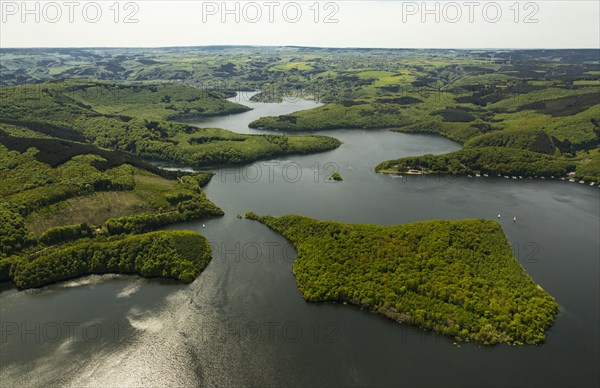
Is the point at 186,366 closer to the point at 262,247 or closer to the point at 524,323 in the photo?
the point at 262,247

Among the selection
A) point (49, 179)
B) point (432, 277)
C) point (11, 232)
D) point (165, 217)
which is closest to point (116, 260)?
point (165, 217)

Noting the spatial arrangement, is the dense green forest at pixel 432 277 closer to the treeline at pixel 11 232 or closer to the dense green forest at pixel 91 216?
the dense green forest at pixel 91 216

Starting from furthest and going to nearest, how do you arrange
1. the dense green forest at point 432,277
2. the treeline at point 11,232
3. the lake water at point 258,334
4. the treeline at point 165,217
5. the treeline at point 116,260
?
1. the treeline at point 165,217
2. the treeline at point 11,232
3. the treeline at point 116,260
4. the dense green forest at point 432,277
5. the lake water at point 258,334

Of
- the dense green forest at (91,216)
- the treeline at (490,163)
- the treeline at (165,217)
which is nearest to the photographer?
the dense green forest at (91,216)

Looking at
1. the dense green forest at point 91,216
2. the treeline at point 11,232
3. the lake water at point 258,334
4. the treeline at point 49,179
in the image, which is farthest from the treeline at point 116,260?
the treeline at point 49,179

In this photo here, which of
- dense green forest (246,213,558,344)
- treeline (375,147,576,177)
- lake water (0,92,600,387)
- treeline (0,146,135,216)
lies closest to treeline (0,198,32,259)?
treeline (0,146,135,216)

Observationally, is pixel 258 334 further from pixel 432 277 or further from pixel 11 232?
pixel 11 232
